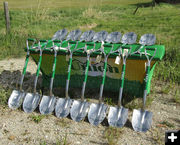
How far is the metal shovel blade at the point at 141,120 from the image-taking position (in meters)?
3.63

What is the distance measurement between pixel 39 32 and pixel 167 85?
4614 millimetres

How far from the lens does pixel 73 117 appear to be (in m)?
3.92

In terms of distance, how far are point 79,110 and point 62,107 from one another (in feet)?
0.94

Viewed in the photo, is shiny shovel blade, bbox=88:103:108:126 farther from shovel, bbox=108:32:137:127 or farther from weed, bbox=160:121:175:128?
weed, bbox=160:121:175:128

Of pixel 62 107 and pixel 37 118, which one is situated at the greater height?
pixel 62 107

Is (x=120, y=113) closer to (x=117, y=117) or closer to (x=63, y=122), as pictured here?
(x=117, y=117)

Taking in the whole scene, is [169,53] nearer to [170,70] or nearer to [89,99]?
[170,70]

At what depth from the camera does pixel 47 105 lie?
4137 millimetres

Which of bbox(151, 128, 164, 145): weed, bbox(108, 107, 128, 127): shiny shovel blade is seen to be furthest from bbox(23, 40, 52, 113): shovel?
bbox(151, 128, 164, 145): weed

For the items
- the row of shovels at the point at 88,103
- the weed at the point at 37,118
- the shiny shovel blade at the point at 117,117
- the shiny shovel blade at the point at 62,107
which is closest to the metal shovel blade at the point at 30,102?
the row of shovels at the point at 88,103

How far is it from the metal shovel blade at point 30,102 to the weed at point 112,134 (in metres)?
1.27

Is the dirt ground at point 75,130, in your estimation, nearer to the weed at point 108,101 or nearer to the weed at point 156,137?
the weed at point 156,137

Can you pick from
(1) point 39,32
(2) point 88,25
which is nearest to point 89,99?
(1) point 39,32

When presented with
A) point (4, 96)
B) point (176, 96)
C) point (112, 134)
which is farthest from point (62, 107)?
point (176, 96)
